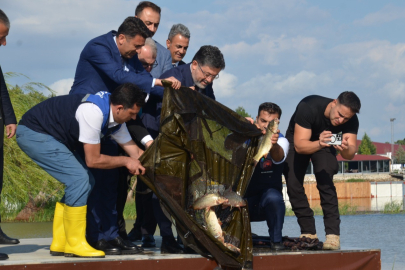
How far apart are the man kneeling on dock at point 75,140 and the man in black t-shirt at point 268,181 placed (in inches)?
60.5

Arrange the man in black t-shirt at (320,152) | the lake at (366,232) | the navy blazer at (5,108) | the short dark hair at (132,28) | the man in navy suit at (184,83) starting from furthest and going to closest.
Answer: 1. the lake at (366,232)
2. the man in black t-shirt at (320,152)
3. the navy blazer at (5,108)
4. the man in navy suit at (184,83)
5. the short dark hair at (132,28)

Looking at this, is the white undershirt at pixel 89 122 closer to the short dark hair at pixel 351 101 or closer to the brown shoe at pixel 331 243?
the short dark hair at pixel 351 101

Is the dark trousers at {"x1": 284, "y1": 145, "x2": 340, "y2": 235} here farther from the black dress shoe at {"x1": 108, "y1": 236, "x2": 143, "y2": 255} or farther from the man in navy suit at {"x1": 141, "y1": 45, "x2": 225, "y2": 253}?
the black dress shoe at {"x1": 108, "y1": 236, "x2": 143, "y2": 255}

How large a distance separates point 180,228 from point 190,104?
3.66ft

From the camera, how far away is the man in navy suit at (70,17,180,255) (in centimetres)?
475

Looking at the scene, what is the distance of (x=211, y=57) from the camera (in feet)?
16.7

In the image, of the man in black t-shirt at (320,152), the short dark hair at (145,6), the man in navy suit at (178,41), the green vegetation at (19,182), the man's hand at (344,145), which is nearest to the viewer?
the man's hand at (344,145)

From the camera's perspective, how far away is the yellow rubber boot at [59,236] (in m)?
4.56

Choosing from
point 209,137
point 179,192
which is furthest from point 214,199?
point 209,137

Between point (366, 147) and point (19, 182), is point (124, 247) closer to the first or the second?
point (19, 182)

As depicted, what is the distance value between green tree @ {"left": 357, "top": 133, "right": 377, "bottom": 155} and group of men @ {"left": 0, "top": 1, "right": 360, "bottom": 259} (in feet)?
275

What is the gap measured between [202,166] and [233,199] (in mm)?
411

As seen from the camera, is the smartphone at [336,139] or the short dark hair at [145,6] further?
the short dark hair at [145,6]

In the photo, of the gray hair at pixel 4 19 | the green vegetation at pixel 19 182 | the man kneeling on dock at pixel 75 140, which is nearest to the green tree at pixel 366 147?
the green vegetation at pixel 19 182
